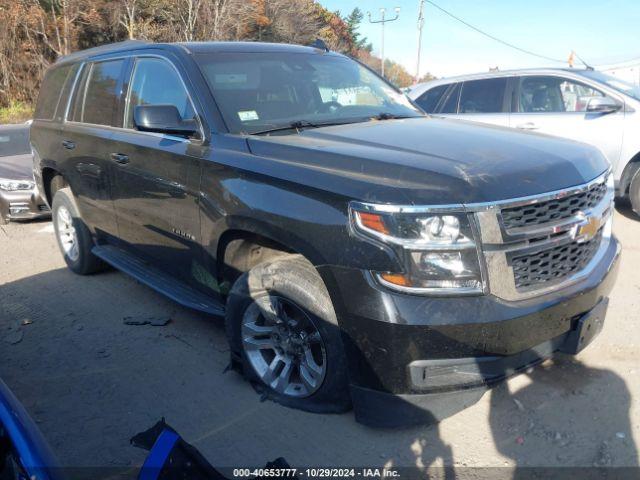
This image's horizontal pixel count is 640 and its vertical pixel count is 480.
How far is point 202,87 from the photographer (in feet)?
11.2

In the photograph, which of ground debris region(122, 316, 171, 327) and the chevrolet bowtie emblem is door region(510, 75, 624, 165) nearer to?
the chevrolet bowtie emblem

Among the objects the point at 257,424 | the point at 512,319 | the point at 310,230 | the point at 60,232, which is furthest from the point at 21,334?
the point at 512,319

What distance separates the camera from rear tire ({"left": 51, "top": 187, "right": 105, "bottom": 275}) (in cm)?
510

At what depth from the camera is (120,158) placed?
4043mm

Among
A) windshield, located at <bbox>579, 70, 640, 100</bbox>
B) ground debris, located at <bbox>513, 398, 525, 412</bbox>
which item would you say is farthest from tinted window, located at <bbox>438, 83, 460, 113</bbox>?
ground debris, located at <bbox>513, 398, 525, 412</bbox>

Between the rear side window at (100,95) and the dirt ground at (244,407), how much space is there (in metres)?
1.59

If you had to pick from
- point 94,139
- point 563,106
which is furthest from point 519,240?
point 563,106

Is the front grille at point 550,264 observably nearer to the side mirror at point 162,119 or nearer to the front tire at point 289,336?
the front tire at point 289,336

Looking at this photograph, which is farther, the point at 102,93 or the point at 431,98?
the point at 431,98

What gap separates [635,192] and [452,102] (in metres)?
2.51

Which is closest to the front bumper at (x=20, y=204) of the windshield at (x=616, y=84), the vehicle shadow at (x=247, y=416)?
the vehicle shadow at (x=247, y=416)

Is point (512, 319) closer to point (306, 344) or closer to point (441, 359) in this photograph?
point (441, 359)

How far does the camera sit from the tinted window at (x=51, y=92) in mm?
5297

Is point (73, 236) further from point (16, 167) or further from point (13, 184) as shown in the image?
point (16, 167)
